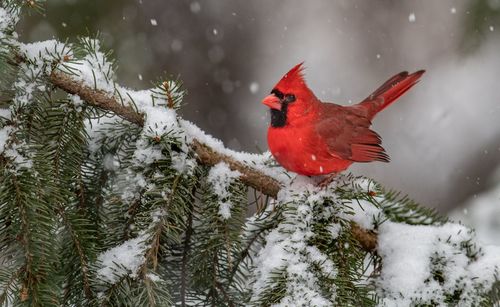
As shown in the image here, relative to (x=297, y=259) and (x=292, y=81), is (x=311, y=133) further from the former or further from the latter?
(x=297, y=259)

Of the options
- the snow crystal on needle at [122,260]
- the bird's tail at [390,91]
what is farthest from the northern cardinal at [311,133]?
the snow crystal on needle at [122,260]

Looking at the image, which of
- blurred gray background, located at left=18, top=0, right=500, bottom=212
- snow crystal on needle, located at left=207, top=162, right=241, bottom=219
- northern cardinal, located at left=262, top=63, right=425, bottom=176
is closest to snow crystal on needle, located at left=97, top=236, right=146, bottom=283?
snow crystal on needle, located at left=207, top=162, right=241, bottom=219

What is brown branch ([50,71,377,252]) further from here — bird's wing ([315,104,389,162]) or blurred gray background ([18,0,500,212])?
blurred gray background ([18,0,500,212])

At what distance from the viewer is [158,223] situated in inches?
65.2

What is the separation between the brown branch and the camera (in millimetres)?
1834

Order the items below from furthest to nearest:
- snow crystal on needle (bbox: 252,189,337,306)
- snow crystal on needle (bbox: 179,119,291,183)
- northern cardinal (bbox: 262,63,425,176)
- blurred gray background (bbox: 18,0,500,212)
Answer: blurred gray background (bbox: 18,0,500,212)
northern cardinal (bbox: 262,63,425,176)
snow crystal on needle (bbox: 179,119,291,183)
snow crystal on needle (bbox: 252,189,337,306)

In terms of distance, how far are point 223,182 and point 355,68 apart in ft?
16.2

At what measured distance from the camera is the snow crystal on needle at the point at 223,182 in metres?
1.80

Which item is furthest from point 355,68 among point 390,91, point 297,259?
point 297,259

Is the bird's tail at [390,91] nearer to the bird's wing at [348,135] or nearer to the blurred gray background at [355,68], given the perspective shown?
the bird's wing at [348,135]

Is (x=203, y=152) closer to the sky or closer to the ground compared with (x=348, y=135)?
closer to the ground

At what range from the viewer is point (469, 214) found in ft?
10.5

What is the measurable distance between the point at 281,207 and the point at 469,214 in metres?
1.70

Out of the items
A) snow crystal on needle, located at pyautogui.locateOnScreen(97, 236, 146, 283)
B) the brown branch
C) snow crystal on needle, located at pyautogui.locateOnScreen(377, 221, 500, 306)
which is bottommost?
snow crystal on needle, located at pyautogui.locateOnScreen(97, 236, 146, 283)
